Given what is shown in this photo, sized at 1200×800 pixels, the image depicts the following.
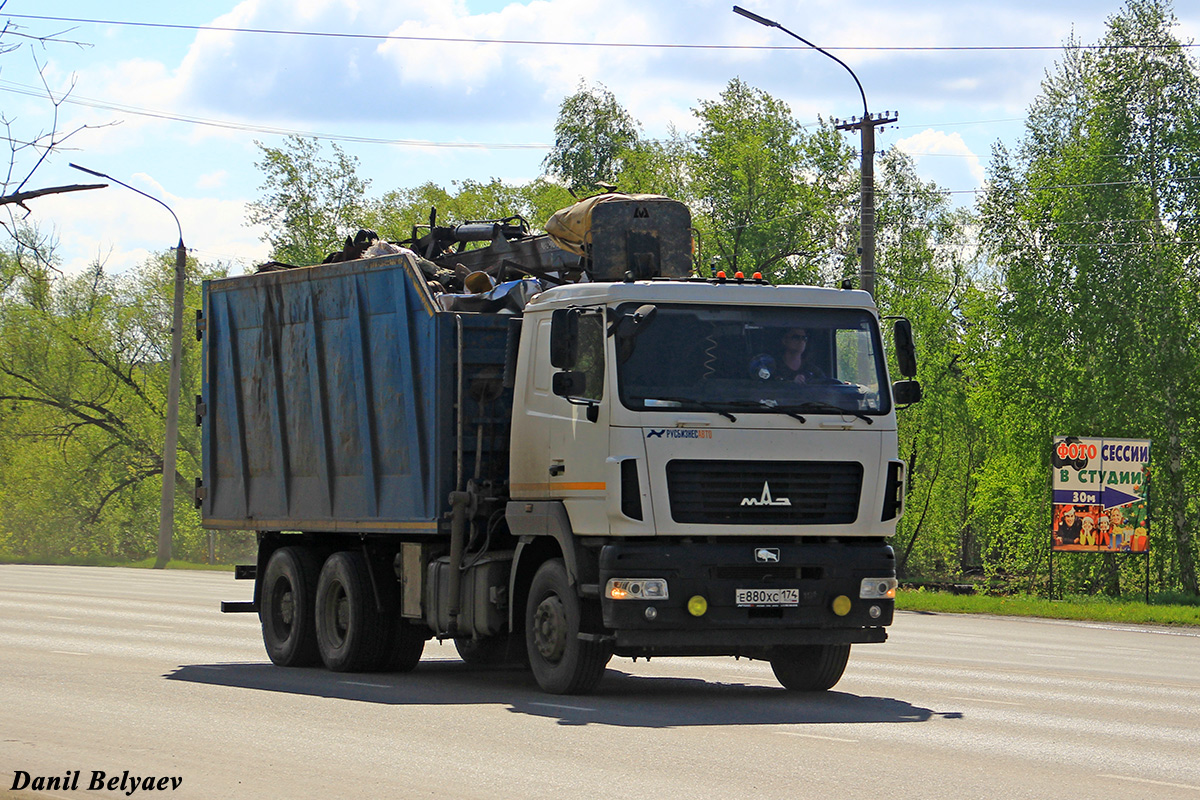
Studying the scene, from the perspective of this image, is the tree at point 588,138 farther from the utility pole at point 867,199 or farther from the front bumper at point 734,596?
the front bumper at point 734,596

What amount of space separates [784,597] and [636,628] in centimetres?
115

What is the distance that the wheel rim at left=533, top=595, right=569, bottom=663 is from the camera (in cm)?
1274

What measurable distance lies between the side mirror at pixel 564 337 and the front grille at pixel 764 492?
1097 mm

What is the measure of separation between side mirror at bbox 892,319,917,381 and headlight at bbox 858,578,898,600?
5.25ft

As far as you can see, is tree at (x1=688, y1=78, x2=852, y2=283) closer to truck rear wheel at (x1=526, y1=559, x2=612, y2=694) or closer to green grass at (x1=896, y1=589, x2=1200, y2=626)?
green grass at (x1=896, y1=589, x2=1200, y2=626)

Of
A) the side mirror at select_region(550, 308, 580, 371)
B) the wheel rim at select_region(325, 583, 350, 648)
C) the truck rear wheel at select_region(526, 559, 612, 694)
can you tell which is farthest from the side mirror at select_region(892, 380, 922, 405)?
the wheel rim at select_region(325, 583, 350, 648)

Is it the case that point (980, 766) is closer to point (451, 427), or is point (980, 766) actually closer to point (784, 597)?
point (784, 597)

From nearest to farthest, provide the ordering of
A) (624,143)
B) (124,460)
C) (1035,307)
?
(1035,307), (624,143), (124,460)

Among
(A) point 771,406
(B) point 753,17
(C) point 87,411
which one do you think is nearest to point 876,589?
(A) point 771,406

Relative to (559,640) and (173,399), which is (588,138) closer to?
(173,399)

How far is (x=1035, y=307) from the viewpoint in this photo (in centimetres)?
4416

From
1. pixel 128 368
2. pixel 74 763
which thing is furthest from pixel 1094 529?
pixel 128 368

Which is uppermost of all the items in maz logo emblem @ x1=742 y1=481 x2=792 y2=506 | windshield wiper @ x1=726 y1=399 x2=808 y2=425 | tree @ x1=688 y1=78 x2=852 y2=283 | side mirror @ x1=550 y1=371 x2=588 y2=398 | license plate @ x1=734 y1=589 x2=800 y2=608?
tree @ x1=688 y1=78 x2=852 y2=283

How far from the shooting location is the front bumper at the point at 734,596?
1223cm
